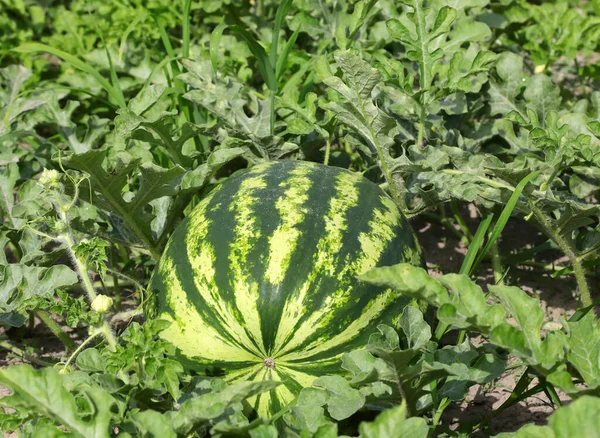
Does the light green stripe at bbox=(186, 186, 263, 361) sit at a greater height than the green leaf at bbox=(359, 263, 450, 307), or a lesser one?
lesser

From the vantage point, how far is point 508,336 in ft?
7.28

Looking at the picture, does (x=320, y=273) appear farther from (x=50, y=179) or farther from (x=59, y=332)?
(x=59, y=332)

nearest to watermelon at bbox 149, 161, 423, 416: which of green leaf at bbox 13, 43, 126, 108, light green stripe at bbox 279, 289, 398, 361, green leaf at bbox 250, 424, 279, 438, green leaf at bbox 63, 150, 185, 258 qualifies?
light green stripe at bbox 279, 289, 398, 361

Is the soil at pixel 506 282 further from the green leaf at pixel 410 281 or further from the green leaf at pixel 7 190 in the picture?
the green leaf at pixel 410 281

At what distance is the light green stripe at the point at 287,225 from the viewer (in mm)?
2691

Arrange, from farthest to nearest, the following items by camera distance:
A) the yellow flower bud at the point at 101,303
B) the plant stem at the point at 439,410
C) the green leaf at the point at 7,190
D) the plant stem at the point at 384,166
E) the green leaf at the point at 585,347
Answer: the green leaf at the point at 7,190 < the plant stem at the point at 384,166 < the plant stem at the point at 439,410 < the yellow flower bud at the point at 101,303 < the green leaf at the point at 585,347

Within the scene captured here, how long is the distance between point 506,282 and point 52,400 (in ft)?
7.23

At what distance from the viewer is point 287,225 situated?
281 cm

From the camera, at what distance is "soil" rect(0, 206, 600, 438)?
10.00ft

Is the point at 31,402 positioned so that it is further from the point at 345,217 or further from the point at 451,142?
the point at 451,142

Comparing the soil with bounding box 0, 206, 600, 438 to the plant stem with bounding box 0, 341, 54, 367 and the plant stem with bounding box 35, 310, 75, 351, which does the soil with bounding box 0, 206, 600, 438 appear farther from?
the plant stem with bounding box 35, 310, 75, 351

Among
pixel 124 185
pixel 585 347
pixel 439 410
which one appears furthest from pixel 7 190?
pixel 585 347

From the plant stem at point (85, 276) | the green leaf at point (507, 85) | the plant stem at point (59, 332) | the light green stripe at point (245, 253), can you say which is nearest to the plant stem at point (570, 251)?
the green leaf at point (507, 85)

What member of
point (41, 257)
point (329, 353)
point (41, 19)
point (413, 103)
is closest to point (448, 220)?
point (413, 103)
